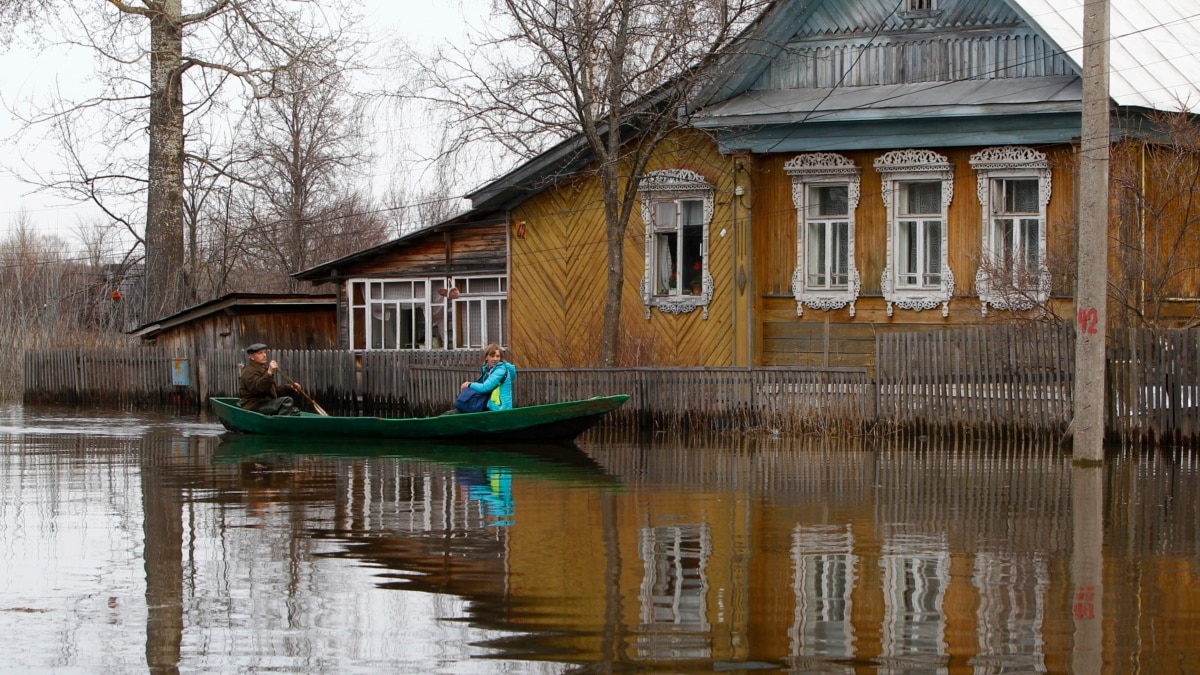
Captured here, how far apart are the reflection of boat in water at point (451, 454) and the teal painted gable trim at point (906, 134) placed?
302 inches

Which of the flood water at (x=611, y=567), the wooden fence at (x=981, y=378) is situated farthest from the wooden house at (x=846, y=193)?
the flood water at (x=611, y=567)

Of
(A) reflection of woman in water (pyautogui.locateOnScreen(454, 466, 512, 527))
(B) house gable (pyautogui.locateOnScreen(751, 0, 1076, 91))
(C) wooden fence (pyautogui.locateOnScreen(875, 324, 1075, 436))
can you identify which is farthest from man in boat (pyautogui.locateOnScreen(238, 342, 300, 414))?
(B) house gable (pyautogui.locateOnScreen(751, 0, 1076, 91))

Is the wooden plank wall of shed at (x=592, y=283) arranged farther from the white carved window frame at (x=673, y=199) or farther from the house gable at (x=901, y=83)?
the house gable at (x=901, y=83)

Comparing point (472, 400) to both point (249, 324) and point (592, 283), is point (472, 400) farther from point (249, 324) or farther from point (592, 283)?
point (249, 324)

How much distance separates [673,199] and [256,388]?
8581 millimetres

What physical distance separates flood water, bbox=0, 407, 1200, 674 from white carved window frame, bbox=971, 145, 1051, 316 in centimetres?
657

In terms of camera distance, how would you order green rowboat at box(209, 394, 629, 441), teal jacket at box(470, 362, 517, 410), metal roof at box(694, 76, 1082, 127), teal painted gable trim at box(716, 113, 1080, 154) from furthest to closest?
1. teal painted gable trim at box(716, 113, 1080, 154)
2. metal roof at box(694, 76, 1082, 127)
3. teal jacket at box(470, 362, 517, 410)
4. green rowboat at box(209, 394, 629, 441)

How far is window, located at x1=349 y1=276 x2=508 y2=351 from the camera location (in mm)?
35562

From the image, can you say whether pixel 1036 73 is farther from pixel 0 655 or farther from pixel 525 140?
pixel 0 655

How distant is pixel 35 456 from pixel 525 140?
33.7ft

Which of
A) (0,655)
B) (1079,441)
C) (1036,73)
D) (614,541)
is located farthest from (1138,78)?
(0,655)

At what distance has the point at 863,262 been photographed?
1142 inches

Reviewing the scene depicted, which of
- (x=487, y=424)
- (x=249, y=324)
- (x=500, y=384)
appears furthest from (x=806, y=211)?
(x=249, y=324)

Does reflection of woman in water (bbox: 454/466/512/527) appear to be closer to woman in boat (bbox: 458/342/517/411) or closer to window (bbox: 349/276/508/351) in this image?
woman in boat (bbox: 458/342/517/411)
